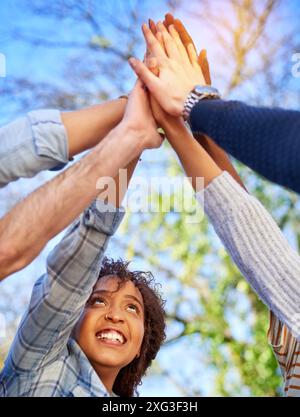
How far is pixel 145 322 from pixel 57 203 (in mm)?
554

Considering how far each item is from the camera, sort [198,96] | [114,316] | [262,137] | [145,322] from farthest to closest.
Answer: [145,322], [114,316], [198,96], [262,137]

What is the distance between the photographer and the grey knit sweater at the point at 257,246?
1206mm

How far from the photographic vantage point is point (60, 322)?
1218mm

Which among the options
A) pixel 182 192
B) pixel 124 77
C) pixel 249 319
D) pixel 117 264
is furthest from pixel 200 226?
pixel 117 264

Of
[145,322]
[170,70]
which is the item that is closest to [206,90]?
[170,70]

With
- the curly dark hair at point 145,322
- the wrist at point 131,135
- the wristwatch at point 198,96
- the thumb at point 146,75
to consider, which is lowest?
the curly dark hair at point 145,322

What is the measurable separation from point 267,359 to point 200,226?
906 mm

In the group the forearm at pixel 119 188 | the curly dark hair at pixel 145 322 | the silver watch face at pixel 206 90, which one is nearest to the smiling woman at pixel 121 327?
the curly dark hair at pixel 145 322

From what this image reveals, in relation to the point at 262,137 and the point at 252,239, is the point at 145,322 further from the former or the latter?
the point at 262,137

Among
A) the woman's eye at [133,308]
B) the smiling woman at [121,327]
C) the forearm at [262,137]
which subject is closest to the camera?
the forearm at [262,137]

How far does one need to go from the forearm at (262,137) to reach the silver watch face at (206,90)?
118 millimetres

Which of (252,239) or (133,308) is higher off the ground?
(252,239)

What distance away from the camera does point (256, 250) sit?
1234 millimetres

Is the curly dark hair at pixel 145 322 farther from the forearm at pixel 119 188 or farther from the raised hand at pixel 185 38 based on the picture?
the raised hand at pixel 185 38
